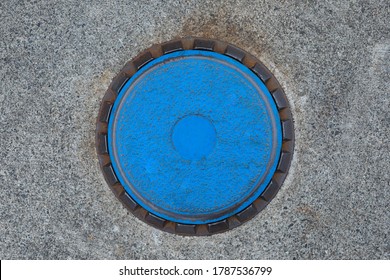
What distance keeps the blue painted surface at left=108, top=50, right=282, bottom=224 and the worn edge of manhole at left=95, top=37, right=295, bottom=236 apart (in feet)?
0.10

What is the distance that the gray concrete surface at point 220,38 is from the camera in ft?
6.76

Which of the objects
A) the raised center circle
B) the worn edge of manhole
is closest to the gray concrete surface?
the worn edge of manhole

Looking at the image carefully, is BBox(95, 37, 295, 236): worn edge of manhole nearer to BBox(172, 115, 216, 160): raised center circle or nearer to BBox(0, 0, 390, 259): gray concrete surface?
BBox(0, 0, 390, 259): gray concrete surface

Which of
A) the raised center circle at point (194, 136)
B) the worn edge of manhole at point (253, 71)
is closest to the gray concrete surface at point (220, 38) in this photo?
the worn edge of manhole at point (253, 71)

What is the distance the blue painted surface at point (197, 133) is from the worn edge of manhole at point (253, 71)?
3 cm

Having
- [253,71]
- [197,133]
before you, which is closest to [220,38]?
[253,71]

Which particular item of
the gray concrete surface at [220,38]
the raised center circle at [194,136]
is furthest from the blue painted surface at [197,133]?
the gray concrete surface at [220,38]

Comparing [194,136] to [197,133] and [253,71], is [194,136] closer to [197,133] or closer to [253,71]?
[197,133]

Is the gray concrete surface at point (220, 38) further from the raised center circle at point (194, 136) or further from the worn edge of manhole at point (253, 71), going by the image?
the raised center circle at point (194, 136)

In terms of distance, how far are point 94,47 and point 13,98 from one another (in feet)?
1.66

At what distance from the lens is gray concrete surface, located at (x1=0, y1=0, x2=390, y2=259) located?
206 cm

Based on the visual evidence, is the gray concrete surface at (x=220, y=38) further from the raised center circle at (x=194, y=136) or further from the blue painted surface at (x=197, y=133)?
the raised center circle at (x=194, y=136)

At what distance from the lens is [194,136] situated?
6.61 feet

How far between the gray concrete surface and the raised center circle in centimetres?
44
